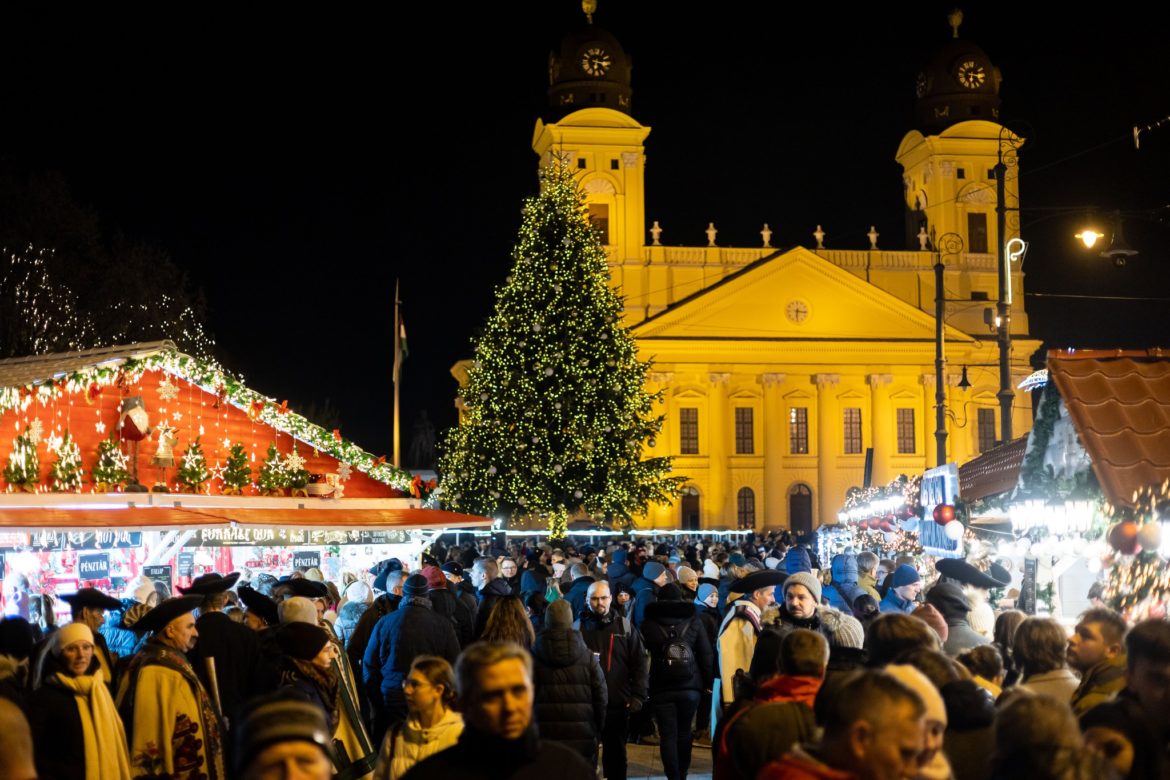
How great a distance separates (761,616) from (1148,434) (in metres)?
2.66

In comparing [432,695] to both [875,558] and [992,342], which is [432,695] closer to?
[875,558]

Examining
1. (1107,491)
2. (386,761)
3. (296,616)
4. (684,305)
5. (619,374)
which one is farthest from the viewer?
(684,305)

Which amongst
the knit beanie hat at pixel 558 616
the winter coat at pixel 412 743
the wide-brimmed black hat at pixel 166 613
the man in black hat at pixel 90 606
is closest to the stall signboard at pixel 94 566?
the man in black hat at pixel 90 606

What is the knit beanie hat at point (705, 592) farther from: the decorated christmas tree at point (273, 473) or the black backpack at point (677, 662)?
the decorated christmas tree at point (273, 473)

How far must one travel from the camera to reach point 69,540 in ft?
41.9

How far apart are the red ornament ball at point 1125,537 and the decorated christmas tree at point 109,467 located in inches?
352

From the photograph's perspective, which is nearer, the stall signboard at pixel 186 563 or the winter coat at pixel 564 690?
the winter coat at pixel 564 690

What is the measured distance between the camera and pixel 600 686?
8.98m

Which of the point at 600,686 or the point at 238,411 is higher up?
the point at 238,411

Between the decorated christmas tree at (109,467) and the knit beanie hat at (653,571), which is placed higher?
the decorated christmas tree at (109,467)

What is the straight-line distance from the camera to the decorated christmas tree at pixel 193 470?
48.4ft

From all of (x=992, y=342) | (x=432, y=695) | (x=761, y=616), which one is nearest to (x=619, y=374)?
(x=992, y=342)

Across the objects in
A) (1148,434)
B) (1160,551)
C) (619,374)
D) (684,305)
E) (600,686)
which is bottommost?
(600,686)

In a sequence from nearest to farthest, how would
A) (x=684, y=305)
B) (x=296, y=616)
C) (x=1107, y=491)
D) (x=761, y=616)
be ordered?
(x=296, y=616)
(x=1107, y=491)
(x=761, y=616)
(x=684, y=305)
